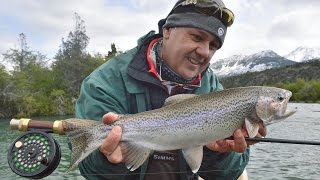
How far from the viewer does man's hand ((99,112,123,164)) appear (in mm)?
3299

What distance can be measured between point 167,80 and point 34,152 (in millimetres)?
1378

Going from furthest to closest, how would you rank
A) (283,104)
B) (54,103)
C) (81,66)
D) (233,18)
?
(81,66)
(54,103)
(233,18)
(283,104)

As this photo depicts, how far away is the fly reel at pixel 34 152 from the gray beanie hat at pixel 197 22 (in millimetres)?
1545

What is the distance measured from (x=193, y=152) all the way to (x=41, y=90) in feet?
236

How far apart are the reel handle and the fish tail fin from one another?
7cm

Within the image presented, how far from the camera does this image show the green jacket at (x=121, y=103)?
3.70 metres

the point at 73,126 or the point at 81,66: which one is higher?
the point at 81,66

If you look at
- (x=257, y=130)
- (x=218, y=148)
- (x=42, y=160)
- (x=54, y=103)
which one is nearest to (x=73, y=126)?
(x=42, y=160)

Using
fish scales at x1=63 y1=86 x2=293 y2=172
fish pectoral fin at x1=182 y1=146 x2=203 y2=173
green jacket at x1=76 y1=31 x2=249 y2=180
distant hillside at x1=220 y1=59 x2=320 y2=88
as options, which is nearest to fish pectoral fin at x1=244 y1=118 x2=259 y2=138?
fish scales at x1=63 y1=86 x2=293 y2=172

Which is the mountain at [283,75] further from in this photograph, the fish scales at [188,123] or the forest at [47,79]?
the fish scales at [188,123]

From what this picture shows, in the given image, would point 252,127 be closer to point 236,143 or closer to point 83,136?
point 236,143

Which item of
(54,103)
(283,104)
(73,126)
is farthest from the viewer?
(54,103)

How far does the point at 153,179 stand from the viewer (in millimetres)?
3975

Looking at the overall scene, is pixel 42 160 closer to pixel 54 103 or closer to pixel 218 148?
pixel 218 148
